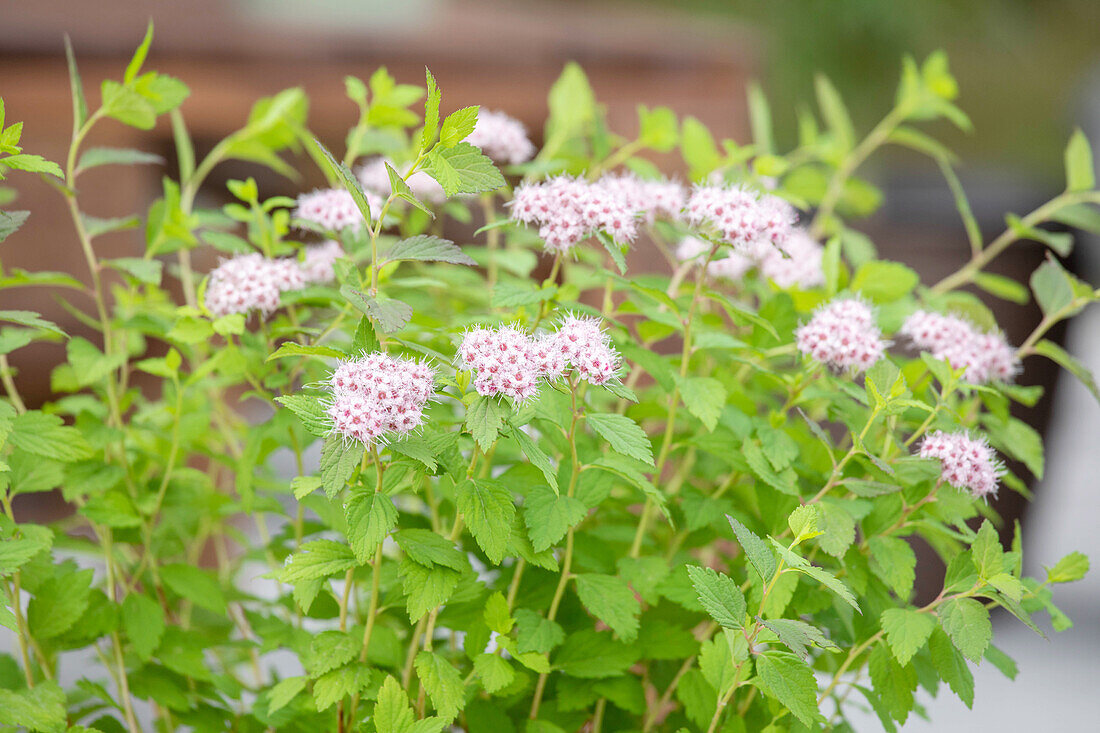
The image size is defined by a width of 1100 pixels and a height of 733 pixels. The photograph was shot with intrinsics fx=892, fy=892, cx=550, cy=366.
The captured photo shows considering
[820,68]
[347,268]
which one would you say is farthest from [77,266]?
[820,68]

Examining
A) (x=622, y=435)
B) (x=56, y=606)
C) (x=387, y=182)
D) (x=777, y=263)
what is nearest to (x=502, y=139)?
(x=387, y=182)

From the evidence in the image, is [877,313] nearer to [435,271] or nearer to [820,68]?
[435,271]

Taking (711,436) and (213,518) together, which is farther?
(213,518)

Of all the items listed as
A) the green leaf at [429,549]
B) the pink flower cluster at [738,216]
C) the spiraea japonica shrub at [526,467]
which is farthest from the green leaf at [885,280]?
the green leaf at [429,549]

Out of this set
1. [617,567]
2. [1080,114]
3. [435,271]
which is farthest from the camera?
[1080,114]

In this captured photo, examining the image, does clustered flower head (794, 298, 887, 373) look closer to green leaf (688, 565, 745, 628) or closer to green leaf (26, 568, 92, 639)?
green leaf (688, 565, 745, 628)
